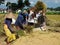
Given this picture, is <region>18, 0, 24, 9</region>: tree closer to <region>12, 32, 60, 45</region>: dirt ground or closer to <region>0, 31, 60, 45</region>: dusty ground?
<region>0, 31, 60, 45</region>: dusty ground

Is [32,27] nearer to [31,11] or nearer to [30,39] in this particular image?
[31,11]

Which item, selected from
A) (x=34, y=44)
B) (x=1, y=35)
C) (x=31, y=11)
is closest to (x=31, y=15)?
(x=31, y=11)

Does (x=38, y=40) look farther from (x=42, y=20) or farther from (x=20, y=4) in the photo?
(x=20, y=4)

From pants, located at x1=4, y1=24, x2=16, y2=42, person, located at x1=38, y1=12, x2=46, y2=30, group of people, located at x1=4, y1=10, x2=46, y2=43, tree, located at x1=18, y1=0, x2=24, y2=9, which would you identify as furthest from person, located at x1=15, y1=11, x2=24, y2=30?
tree, located at x1=18, y1=0, x2=24, y2=9

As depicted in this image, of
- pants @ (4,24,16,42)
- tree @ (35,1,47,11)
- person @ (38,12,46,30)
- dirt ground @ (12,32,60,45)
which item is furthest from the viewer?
tree @ (35,1,47,11)

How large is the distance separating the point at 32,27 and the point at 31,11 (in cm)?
88

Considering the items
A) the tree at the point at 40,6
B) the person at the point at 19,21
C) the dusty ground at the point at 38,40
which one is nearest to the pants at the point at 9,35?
the dusty ground at the point at 38,40

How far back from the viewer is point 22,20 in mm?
14867

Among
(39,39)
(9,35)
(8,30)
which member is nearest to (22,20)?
(8,30)

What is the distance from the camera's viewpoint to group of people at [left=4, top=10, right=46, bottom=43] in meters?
13.3

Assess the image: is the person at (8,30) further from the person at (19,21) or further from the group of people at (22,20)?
the person at (19,21)

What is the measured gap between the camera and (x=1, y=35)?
15539 mm

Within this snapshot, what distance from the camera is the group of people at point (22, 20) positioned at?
13336mm

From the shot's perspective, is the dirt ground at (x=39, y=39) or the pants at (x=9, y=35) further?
the pants at (x=9, y=35)
